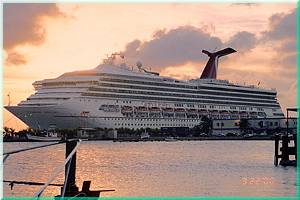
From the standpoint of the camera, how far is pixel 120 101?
227 ft

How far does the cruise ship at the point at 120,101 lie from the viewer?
66.5m

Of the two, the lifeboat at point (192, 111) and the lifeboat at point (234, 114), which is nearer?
the lifeboat at point (192, 111)

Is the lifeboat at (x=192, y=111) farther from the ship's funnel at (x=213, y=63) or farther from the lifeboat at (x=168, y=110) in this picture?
the ship's funnel at (x=213, y=63)

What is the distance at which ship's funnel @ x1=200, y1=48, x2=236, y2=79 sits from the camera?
317 ft

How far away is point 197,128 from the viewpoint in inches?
2960

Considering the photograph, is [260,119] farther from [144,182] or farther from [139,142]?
[144,182]

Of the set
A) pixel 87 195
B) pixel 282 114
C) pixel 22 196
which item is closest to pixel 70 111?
pixel 282 114

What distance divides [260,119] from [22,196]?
6787cm

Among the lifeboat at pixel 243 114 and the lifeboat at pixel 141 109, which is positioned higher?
the lifeboat at pixel 141 109

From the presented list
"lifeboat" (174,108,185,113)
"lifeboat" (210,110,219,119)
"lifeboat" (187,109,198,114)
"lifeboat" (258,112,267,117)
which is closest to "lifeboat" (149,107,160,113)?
"lifeboat" (174,108,185,113)

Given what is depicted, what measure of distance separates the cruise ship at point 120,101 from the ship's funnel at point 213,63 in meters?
14.1

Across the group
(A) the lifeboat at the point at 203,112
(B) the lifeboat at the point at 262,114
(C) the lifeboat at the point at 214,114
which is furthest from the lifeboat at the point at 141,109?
(B) the lifeboat at the point at 262,114

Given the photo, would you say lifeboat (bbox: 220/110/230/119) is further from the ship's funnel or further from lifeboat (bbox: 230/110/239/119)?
the ship's funnel

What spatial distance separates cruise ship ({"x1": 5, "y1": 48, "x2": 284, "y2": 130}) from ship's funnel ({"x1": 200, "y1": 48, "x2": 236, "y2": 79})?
14.1 metres
